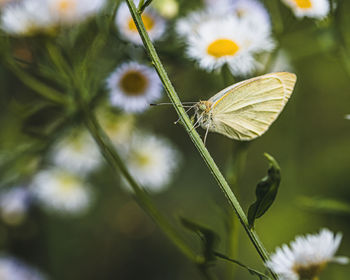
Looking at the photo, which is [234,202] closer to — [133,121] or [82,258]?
[133,121]

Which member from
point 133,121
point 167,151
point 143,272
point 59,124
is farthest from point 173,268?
point 59,124

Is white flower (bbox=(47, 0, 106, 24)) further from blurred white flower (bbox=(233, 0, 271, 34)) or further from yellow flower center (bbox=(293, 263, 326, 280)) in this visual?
yellow flower center (bbox=(293, 263, 326, 280))

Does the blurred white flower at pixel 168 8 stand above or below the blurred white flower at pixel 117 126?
above

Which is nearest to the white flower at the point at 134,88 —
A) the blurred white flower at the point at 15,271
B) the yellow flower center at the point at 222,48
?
the yellow flower center at the point at 222,48

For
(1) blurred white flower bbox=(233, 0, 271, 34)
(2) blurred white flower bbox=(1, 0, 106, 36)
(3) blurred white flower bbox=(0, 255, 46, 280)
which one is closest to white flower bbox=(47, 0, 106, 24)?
(2) blurred white flower bbox=(1, 0, 106, 36)

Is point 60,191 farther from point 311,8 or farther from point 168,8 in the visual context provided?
point 311,8

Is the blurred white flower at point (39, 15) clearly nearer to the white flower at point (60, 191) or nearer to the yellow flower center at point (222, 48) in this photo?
the yellow flower center at point (222, 48)

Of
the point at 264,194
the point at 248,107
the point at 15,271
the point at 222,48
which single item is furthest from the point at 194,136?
the point at 15,271
